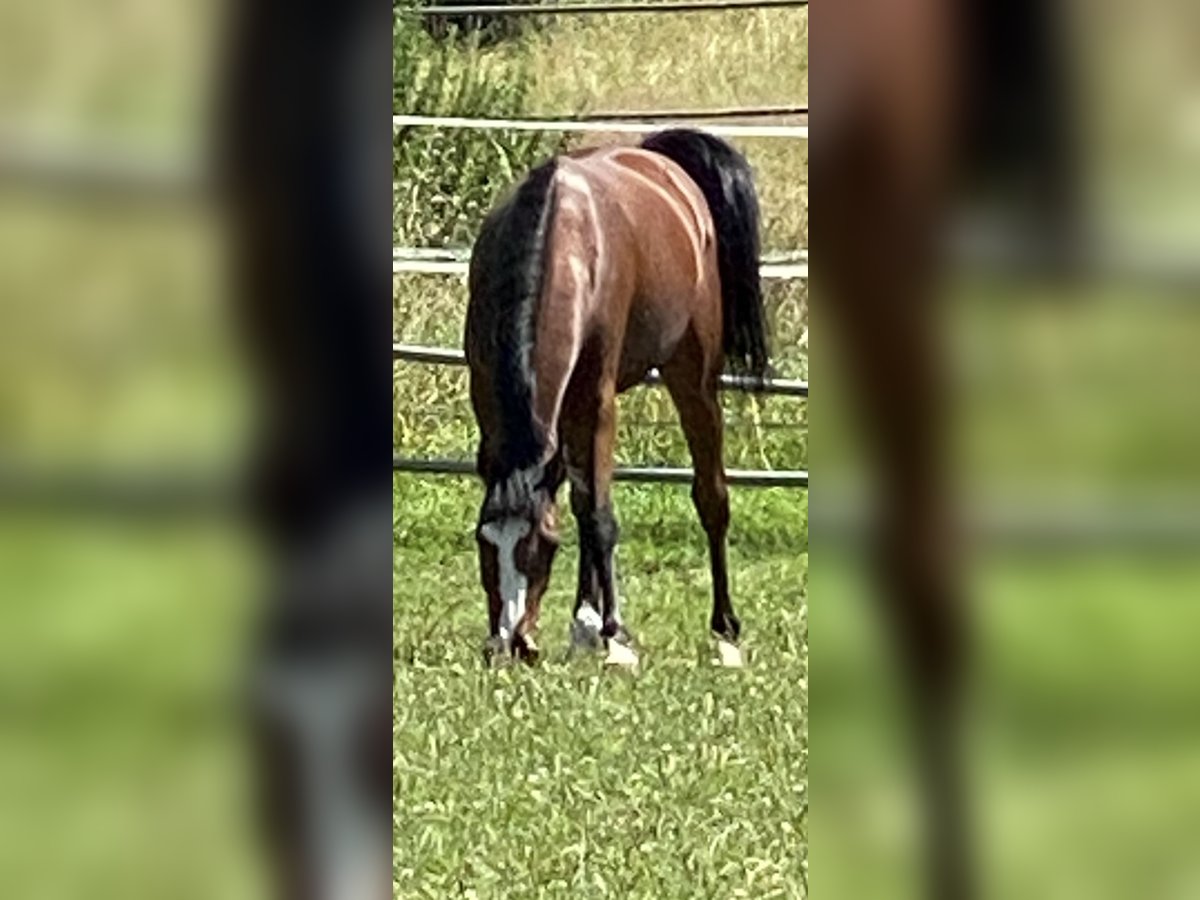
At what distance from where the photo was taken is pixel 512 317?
3.26 feet

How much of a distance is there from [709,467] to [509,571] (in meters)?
0.15

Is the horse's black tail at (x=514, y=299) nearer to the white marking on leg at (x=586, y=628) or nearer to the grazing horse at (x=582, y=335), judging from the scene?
the grazing horse at (x=582, y=335)

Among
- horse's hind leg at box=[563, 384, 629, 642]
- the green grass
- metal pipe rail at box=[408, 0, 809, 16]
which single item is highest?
metal pipe rail at box=[408, 0, 809, 16]

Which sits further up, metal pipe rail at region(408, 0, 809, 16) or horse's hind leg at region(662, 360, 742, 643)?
metal pipe rail at region(408, 0, 809, 16)

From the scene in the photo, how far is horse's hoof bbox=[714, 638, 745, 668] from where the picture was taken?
3.20 ft
